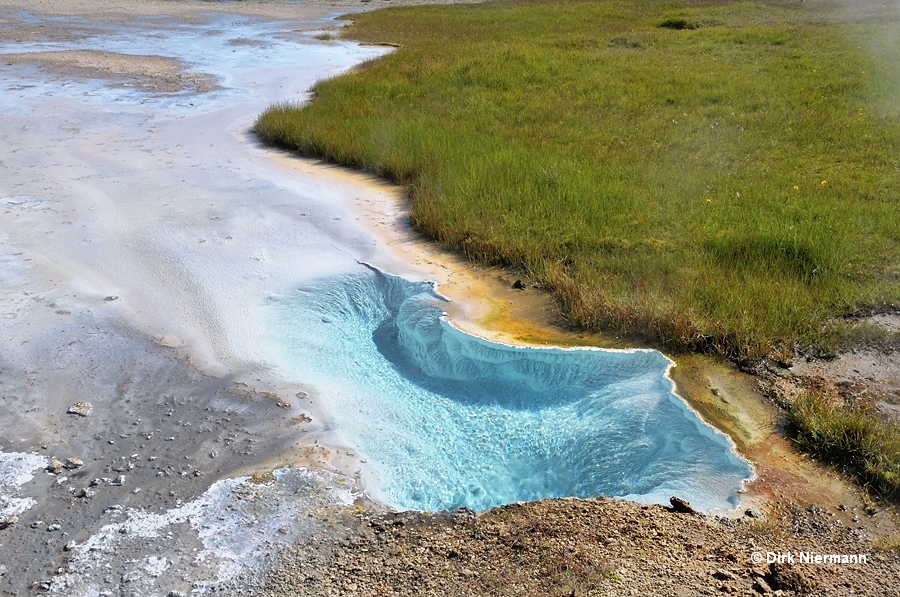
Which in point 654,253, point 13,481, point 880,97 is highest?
point 880,97

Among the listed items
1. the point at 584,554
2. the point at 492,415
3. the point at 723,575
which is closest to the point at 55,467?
the point at 492,415

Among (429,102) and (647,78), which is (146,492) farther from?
(647,78)

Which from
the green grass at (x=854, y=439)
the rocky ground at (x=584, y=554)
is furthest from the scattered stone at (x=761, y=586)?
the green grass at (x=854, y=439)

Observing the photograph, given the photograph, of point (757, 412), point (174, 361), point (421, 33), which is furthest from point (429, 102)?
point (421, 33)

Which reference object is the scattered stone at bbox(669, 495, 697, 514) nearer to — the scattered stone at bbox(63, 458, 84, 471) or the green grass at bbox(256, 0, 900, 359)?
the green grass at bbox(256, 0, 900, 359)

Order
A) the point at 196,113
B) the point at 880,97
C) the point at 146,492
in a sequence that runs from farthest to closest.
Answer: the point at 196,113
the point at 880,97
the point at 146,492
